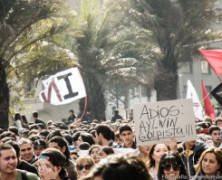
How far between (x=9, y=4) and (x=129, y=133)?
1358 cm

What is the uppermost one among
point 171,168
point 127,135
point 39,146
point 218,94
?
point 218,94

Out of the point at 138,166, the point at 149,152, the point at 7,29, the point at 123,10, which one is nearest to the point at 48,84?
the point at 7,29

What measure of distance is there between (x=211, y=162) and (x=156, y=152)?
774 millimetres

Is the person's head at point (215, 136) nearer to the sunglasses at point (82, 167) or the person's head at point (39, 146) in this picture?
the person's head at point (39, 146)

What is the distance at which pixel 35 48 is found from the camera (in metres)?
26.1

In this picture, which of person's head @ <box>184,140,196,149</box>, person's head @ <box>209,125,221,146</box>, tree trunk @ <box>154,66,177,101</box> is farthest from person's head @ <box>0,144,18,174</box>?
tree trunk @ <box>154,66,177,101</box>

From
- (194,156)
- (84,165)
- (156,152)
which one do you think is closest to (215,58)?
(194,156)

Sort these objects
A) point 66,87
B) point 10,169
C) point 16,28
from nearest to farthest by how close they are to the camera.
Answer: point 10,169 < point 66,87 < point 16,28

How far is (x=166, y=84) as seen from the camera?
107 feet

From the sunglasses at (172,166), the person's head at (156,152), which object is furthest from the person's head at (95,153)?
the sunglasses at (172,166)

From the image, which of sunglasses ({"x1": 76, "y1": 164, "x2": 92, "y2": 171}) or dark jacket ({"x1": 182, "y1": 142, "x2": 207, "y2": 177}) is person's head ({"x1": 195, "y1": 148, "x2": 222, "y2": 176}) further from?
dark jacket ({"x1": 182, "y1": 142, "x2": 207, "y2": 177})

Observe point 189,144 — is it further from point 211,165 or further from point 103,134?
point 211,165

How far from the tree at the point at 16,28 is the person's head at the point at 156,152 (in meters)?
14.2

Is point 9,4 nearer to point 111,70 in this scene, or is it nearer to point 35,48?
point 35,48
